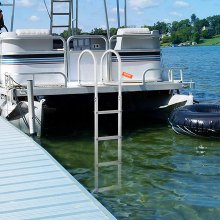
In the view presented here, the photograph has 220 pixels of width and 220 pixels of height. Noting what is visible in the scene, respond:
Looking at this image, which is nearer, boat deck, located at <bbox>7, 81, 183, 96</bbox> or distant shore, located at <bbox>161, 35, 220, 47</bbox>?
boat deck, located at <bbox>7, 81, 183, 96</bbox>

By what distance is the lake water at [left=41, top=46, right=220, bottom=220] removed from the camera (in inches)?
243

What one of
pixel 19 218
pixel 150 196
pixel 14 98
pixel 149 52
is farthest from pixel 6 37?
pixel 19 218

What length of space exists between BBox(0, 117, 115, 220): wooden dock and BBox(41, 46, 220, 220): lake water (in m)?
0.89

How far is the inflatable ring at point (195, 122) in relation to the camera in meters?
9.94

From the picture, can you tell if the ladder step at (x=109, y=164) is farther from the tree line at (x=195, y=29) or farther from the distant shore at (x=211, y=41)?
the distant shore at (x=211, y=41)

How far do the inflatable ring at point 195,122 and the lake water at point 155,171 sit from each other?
0.18 meters

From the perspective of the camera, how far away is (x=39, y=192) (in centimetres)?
522

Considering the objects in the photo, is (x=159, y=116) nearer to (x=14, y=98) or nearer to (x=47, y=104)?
(x=47, y=104)

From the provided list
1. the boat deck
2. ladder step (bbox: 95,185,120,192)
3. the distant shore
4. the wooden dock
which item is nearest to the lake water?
ladder step (bbox: 95,185,120,192)

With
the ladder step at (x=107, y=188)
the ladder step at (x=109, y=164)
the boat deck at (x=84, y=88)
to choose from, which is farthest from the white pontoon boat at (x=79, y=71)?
the ladder step at (x=107, y=188)

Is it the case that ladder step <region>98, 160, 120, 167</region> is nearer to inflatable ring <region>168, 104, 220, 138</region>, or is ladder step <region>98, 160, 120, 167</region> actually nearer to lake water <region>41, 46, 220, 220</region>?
lake water <region>41, 46, 220, 220</region>

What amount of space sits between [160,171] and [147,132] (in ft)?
11.4

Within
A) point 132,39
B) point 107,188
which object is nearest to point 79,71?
point 132,39

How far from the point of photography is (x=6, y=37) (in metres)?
11.1
